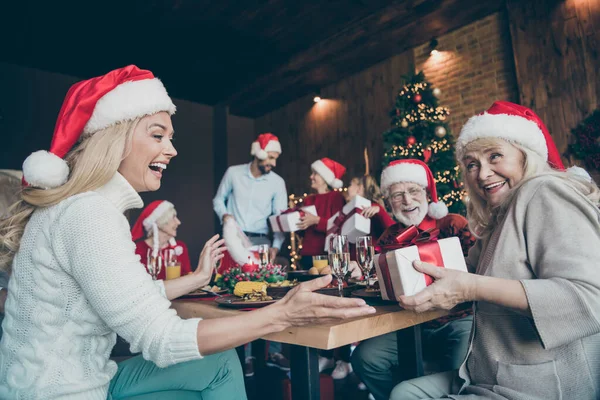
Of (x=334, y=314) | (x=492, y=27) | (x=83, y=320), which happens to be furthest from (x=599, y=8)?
(x=83, y=320)

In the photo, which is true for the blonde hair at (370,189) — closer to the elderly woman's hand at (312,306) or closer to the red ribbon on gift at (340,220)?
the red ribbon on gift at (340,220)

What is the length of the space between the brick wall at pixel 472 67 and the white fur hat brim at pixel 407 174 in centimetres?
281

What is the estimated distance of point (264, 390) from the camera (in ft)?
8.20

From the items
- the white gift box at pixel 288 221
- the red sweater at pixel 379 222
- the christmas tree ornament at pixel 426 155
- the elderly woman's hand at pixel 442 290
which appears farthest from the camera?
the christmas tree ornament at pixel 426 155

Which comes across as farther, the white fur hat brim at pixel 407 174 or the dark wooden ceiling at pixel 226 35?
the dark wooden ceiling at pixel 226 35

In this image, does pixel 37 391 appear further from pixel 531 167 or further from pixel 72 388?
pixel 531 167

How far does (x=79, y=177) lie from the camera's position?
105 centimetres

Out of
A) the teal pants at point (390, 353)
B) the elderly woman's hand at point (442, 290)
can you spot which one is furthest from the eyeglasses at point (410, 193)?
the elderly woman's hand at point (442, 290)

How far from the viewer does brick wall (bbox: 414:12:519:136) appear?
4.79 meters

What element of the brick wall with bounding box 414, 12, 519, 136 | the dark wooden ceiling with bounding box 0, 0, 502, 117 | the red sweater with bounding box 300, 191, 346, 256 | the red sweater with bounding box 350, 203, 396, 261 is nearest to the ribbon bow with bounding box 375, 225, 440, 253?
the red sweater with bounding box 350, 203, 396, 261

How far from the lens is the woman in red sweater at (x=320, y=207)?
3678 mm

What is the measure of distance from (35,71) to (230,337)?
6.53 meters

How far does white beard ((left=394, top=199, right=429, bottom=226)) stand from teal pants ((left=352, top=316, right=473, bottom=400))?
726mm

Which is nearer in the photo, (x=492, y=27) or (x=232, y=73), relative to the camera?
(x=492, y=27)
